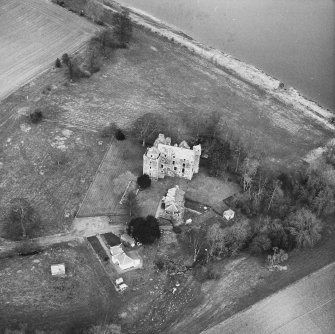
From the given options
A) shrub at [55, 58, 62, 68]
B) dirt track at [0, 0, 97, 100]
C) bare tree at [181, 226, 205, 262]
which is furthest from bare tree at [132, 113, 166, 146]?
dirt track at [0, 0, 97, 100]

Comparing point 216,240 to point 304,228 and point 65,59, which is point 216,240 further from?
point 65,59

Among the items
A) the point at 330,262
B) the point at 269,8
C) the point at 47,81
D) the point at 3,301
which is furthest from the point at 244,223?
the point at 269,8

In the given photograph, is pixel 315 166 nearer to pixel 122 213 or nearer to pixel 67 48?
pixel 122 213

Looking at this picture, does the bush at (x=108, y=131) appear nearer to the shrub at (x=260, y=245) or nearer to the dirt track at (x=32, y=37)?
the dirt track at (x=32, y=37)

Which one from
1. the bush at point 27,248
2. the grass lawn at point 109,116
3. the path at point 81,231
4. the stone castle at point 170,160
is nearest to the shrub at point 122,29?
the grass lawn at point 109,116

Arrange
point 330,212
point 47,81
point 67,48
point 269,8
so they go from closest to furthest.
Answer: point 330,212 → point 47,81 → point 67,48 → point 269,8

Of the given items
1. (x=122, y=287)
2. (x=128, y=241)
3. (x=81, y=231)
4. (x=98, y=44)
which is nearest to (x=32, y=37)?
(x=98, y=44)
